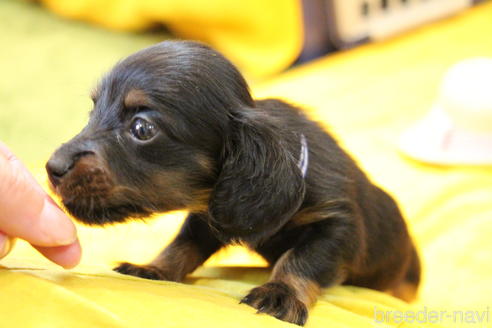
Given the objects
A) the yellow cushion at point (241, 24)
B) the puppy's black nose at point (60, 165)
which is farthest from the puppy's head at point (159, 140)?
the yellow cushion at point (241, 24)

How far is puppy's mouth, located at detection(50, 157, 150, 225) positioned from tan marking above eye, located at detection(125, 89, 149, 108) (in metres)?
0.21

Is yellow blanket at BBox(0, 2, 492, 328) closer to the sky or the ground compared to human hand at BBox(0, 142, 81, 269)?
closer to the ground

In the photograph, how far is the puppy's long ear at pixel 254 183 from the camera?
1929mm

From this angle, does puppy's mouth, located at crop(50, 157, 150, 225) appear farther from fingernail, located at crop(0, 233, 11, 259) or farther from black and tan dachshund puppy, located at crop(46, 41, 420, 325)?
fingernail, located at crop(0, 233, 11, 259)

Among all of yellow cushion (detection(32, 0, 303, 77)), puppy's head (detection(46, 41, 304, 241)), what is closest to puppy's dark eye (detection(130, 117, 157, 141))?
puppy's head (detection(46, 41, 304, 241))

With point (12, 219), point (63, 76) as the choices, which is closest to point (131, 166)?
point (12, 219)

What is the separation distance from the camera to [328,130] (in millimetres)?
2432

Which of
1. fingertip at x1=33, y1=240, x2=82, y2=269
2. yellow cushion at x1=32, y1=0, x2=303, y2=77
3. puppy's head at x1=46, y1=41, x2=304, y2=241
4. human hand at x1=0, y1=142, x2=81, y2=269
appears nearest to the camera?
human hand at x1=0, y1=142, x2=81, y2=269

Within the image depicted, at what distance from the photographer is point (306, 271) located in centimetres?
211

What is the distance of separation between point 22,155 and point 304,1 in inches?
94.8

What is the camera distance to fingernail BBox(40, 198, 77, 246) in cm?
167

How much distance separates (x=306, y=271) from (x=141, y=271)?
551 mm

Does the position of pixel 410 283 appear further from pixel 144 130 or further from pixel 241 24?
pixel 241 24

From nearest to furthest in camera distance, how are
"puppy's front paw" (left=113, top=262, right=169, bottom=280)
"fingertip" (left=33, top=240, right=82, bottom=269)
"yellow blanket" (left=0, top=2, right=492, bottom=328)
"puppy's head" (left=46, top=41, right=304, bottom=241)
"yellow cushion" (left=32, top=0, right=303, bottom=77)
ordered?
1. "yellow blanket" (left=0, top=2, right=492, bottom=328)
2. "fingertip" (left=33, top=240, right=82, bottom=269)
3. "puppy's head" (left=46, top=41, right=304, bottom=241)
4. "puppy's front paw" (left=113, top=262, right=169, bottom=280)
5. "yellow cushion" (left=32, top=0, right=303, bottom=77)
